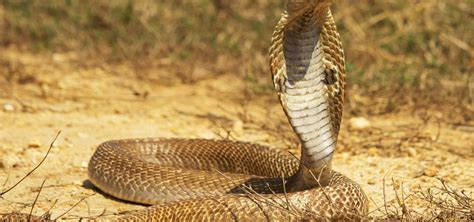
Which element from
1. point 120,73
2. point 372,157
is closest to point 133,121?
point 120,73

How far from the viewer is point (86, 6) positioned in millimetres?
10688

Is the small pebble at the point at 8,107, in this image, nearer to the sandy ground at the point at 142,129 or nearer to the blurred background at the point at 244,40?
the sandy ground at the point at 142,129

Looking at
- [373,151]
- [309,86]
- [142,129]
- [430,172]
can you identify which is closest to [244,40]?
[142,129]

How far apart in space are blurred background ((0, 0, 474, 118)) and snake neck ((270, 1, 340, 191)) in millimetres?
3356

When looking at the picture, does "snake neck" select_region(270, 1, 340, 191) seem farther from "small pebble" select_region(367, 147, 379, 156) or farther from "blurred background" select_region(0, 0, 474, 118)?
"blurred background" select_region(0, 0, 474, 118)

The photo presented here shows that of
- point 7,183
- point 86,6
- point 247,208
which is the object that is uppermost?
point 86,6

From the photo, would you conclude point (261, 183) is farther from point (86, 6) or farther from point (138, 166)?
point (86, 6)

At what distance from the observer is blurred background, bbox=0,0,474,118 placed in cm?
849

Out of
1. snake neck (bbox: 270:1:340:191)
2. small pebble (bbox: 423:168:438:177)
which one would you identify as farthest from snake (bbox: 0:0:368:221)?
small pebble (bbox: 423:168:438:177)

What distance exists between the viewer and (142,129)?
7660 millimetres

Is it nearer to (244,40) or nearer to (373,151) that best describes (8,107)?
(244,40)

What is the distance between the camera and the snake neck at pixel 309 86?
4508 mm

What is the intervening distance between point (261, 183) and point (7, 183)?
1734 millimetres

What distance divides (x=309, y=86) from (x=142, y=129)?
327cm
